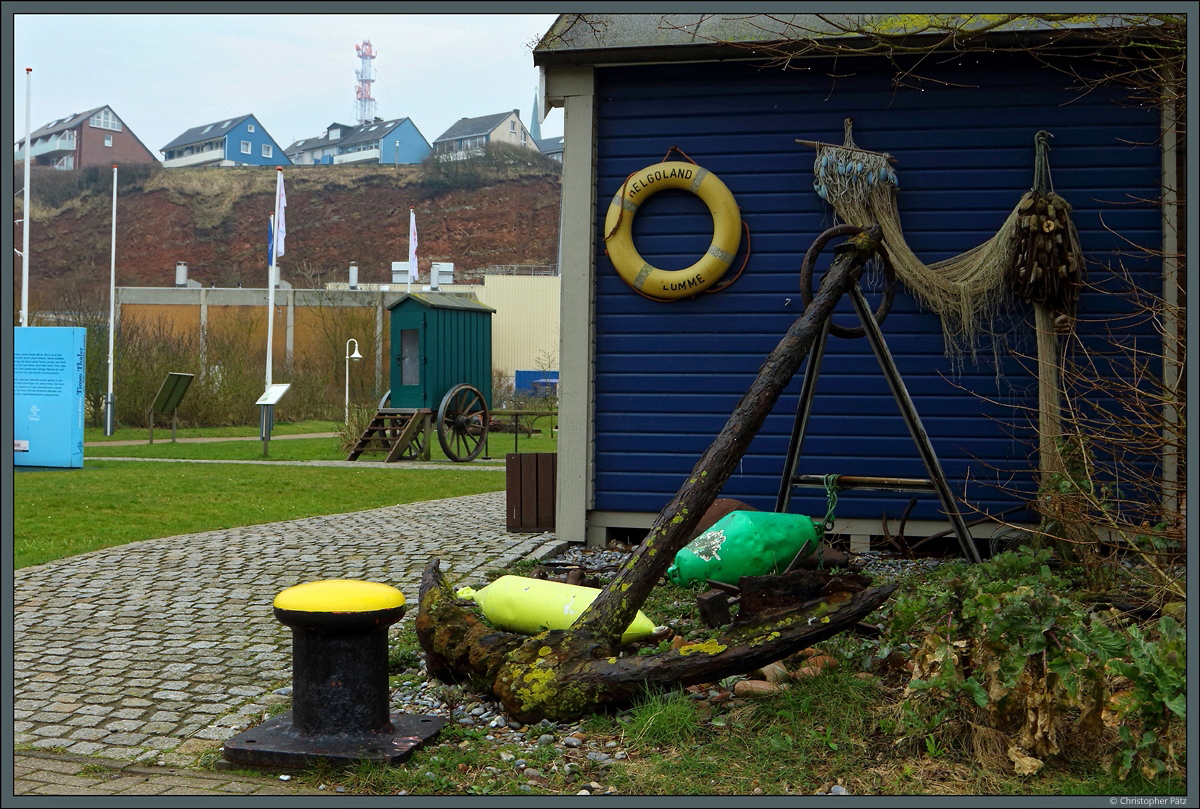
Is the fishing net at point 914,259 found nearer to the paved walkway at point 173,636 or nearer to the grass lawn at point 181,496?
the paved walkway at point 173,636

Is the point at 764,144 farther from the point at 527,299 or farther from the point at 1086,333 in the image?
the point at 527,299

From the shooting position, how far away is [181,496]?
34.6ft

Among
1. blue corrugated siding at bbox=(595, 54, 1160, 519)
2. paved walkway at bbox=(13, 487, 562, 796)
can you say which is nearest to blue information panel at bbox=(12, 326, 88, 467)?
paved walkway at bbox=(13, 487, 562, 796)

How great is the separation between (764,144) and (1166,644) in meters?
4.62

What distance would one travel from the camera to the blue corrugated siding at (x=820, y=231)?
657cm

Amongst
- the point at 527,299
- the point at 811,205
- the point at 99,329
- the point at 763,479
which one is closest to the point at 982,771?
the point at 763,479

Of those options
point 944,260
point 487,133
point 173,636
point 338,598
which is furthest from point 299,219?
point 338,598

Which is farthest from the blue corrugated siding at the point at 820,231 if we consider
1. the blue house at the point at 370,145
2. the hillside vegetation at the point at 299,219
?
the blue house at the point at 370,145

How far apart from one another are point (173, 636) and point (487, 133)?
88528 millimetres

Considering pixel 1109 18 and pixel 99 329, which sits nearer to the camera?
pixel 1109 18

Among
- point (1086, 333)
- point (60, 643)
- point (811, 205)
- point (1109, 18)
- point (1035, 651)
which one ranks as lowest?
point (60, 643)

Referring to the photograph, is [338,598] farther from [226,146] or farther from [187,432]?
[226,146]

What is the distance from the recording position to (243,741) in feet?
10.9

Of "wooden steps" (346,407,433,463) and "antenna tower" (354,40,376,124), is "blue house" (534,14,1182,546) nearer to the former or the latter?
"wooden steps" (346,407,433,463)
